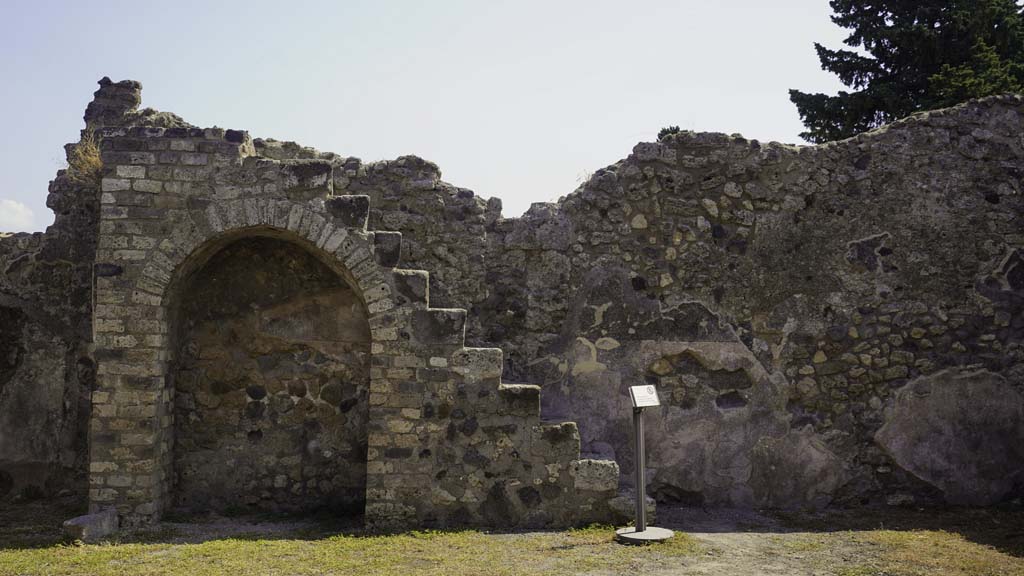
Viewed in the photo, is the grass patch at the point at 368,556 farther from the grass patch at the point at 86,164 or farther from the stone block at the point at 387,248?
the grass patch at the point at 86,164

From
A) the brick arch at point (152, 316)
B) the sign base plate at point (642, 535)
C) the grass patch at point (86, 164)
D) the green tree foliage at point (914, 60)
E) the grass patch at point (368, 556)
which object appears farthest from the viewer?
the green tree foliage at point (914, 60)

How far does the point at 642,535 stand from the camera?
6469 millimetres

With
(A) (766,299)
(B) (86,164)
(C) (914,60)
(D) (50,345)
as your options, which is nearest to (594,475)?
(A) (766,299)

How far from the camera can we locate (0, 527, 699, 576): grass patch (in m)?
5.72

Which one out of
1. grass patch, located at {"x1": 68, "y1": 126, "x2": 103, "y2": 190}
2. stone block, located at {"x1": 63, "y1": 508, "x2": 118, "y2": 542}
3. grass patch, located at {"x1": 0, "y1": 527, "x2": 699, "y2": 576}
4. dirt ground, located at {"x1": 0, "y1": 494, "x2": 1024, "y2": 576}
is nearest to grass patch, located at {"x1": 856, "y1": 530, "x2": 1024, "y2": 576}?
dirt ground, located at {"x1": 0, "y1": 494, "x2": 1024, "y2": 576}

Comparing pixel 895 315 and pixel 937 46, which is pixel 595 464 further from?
pixel 937 46

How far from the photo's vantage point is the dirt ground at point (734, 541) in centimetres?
578

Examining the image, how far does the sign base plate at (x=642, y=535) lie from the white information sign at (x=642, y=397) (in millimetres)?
963

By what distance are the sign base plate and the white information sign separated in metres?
0.96

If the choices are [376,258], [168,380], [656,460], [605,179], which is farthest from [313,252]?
[656,460]

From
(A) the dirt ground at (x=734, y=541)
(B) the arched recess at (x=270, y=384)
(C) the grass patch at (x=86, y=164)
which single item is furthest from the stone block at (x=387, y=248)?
(C) the grass patch at (x=86, y=164)

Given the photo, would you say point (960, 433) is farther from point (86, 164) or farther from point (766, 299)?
point (86, 164)

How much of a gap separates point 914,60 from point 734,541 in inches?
398

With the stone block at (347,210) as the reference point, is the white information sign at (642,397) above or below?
below
